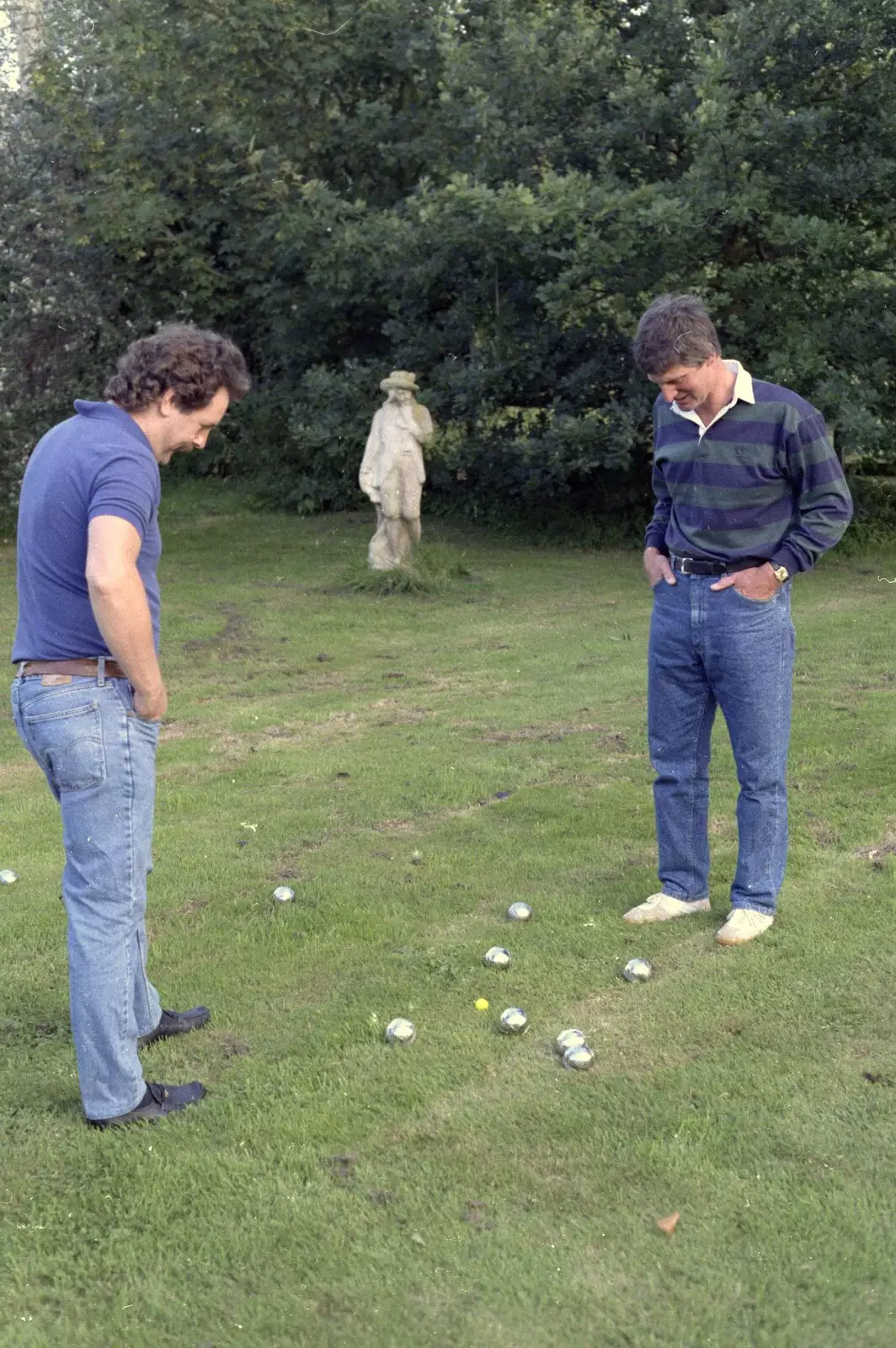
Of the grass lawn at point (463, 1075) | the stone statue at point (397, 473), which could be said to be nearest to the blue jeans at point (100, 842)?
the grass lawn at point (463, 1075)

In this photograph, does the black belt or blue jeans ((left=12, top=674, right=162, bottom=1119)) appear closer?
blue jeans ((left=12, top=674, right=162, bottom=1119))

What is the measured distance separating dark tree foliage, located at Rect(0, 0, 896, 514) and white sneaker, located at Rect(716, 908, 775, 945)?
38.3 feet

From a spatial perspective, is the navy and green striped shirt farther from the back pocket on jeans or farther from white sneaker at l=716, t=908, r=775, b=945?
the back pocket on jeans

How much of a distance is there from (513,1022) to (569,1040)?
0.24m

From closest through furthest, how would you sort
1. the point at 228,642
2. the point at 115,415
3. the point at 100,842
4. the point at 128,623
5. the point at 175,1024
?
the point at 128,623
the point at 115,415
the point at 100,842
the point at 175,1024
the point at 228,642

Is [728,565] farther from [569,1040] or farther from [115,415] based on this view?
[115,415]

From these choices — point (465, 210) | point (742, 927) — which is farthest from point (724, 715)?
point (465, 210)

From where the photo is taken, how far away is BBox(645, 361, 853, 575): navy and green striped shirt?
4730mm

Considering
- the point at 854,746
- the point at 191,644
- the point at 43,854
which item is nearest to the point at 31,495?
the point at 43,854

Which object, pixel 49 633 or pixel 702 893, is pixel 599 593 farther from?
pixel 49 633

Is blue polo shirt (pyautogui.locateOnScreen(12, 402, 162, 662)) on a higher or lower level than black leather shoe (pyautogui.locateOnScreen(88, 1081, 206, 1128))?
higher

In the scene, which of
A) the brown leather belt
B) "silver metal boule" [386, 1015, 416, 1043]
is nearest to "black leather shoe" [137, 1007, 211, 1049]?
"silver metal boule" [386, 1015, 416, 1043]

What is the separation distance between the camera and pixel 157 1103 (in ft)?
13.1

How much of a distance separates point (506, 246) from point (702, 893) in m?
13.7
